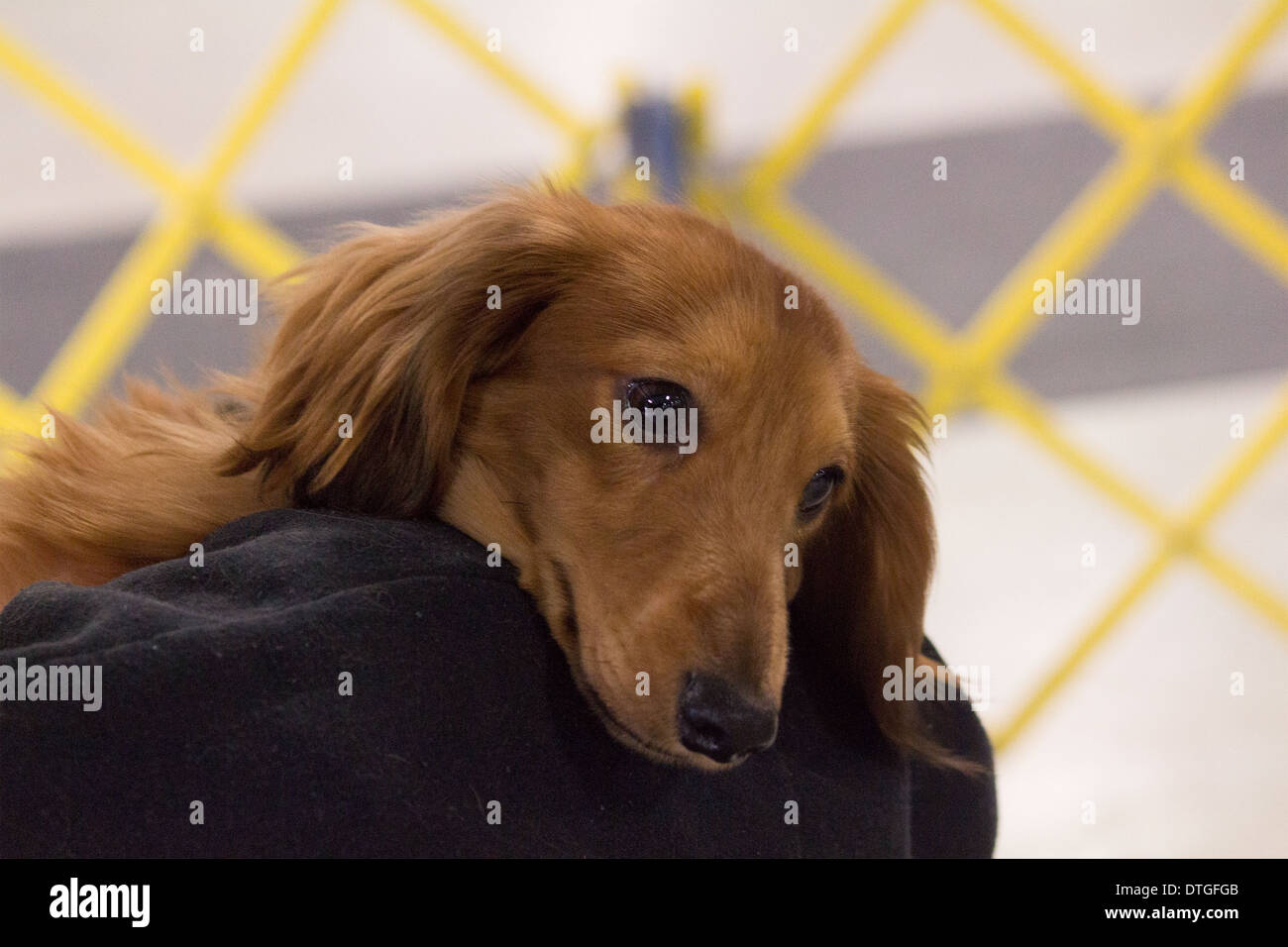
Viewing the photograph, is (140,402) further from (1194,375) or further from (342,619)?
(1194,375)

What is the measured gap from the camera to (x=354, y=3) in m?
3.94

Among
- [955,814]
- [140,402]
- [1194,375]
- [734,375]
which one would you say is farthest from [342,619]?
[1194,375]

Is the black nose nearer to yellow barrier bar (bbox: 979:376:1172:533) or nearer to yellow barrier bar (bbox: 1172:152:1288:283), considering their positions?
yellow barrier bar (bbox: 979:376:1172:533)

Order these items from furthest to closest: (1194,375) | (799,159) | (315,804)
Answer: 1. (1194,375)
2. (799,159)
3. (315,804)

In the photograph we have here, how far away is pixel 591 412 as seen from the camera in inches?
37.5

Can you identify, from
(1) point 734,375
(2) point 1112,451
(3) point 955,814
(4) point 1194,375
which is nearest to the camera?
(1) point 734,375

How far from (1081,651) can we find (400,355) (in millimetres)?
1654

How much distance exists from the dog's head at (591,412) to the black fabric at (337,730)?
6 centimetres

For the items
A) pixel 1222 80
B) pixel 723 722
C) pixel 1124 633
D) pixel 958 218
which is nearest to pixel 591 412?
pixel 723 722

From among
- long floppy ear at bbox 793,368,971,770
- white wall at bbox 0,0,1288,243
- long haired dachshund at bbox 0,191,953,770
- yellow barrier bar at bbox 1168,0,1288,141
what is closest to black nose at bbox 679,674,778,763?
long haired dachshund at bbox 0,191,953,770

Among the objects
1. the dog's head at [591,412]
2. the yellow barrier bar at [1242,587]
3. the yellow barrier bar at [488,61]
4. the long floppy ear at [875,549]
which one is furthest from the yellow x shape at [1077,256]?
the dog's head at [591,412]

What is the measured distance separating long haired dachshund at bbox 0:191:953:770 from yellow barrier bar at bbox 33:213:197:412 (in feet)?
4.00

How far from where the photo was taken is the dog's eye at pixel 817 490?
3.32ft

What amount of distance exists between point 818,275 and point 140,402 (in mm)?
1539
